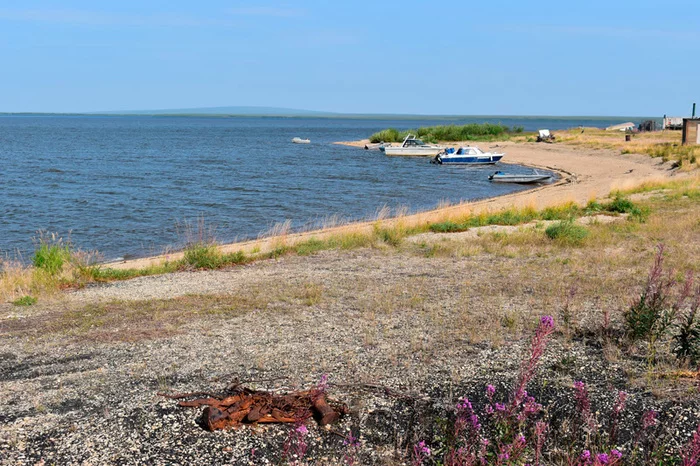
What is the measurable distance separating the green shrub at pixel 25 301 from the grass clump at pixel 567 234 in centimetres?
1030

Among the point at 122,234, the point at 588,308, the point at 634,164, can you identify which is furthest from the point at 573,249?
the point at 634,164


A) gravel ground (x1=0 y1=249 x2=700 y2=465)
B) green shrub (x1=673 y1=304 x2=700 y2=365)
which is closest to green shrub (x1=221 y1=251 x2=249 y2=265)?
gravel ground (x1=0 y1=249 x2=700 y2=465)

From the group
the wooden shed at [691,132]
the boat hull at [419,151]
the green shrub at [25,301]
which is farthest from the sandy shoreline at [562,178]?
the boat hull at [419,151]

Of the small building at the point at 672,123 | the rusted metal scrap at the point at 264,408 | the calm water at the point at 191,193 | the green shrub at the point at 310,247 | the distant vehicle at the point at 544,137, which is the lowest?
the calm water at the point at 191,193

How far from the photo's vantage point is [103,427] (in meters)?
5.46

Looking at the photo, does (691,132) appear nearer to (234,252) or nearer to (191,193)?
(191,193)

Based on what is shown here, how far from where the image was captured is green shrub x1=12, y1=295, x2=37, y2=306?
33.3 feet

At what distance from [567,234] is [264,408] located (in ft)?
34.4

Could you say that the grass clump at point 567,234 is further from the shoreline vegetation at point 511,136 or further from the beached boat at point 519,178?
the shoreline vegetation at point 511,136

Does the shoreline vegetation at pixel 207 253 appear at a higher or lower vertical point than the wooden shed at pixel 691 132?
lower

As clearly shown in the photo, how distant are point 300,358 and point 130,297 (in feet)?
15.0

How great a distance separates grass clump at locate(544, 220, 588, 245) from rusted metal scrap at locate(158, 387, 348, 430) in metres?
9.75

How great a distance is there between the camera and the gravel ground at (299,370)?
205 inches

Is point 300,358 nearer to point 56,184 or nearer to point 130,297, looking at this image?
point 130,297
